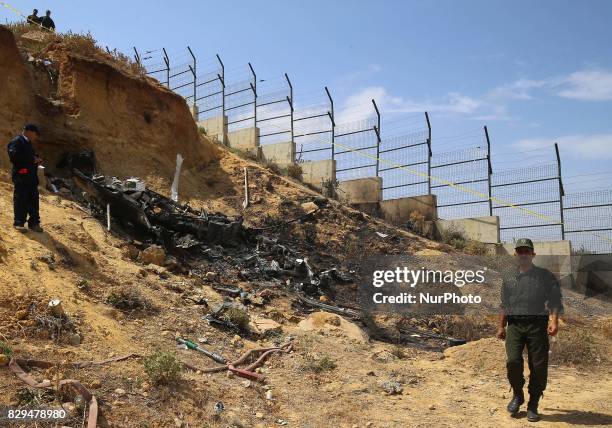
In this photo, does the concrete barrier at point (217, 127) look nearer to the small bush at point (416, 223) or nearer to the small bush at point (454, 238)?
the small bush at point (416, 223)

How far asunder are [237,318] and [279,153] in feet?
39.1

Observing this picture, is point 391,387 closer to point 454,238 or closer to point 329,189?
point 454,238

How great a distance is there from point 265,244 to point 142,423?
7.79 m

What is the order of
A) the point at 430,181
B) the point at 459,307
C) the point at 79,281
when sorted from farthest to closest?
the point at 430,181, the point at 459,307, the point at 79,281

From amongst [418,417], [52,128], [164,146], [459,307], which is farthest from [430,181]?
[418,417]

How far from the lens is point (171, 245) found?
998cm

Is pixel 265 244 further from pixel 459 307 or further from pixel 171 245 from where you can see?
pixel 459 307

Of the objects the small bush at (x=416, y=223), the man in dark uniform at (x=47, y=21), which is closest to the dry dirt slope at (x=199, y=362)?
the man in dark uniform at (x=47, y=21)

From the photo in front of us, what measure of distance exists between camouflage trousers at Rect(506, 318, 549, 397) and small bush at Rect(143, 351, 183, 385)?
3191 mm

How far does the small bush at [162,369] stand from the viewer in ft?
15.7

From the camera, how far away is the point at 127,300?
6.66 metres

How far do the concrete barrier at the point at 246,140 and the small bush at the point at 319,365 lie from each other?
1281 centimetres

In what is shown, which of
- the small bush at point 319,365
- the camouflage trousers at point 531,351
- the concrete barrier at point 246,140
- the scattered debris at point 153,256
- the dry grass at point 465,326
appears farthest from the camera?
the concrete barrier at point 246,140

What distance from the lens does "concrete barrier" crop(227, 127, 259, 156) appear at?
18.9 m
